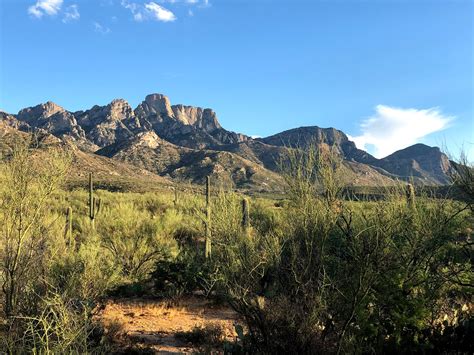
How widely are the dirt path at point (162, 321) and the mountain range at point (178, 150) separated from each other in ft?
19.1

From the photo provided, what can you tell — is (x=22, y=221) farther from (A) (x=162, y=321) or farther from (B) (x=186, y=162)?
(B) (x=186, y=162)

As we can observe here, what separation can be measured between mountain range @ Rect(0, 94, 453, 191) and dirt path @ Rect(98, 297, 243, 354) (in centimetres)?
581

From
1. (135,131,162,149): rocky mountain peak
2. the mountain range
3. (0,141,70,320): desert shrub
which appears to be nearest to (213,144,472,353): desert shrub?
(0,141,70,320): desert shrub

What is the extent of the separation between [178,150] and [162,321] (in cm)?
8972

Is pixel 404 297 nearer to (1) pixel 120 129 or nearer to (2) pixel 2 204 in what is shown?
(2) pixel 2 204

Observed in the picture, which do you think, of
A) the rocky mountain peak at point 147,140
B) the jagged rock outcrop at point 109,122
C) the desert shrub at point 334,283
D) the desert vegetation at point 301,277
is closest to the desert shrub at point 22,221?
the desert vegetation at point 301,277

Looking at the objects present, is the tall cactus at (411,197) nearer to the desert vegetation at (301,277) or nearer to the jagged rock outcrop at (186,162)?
the desert vegetation at (301,277)

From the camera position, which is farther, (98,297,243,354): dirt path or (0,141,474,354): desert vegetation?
(98,297,243,354): dirt path

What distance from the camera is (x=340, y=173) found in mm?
5848

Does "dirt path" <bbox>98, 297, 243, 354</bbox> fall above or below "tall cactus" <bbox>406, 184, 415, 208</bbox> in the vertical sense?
below

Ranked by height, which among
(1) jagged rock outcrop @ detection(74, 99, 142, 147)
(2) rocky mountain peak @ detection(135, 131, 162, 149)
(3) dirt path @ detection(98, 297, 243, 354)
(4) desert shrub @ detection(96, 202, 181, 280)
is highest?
(1) jagged rock outcrop @ detection(74, 99, 142, 147)

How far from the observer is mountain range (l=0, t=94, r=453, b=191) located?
72.1 metres

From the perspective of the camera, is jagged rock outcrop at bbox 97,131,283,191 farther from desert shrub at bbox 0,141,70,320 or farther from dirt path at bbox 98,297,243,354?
desert shrub at bbox 0,141,70,320

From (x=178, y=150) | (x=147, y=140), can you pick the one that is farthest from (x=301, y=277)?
(x=147, y=140)
